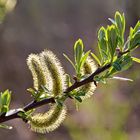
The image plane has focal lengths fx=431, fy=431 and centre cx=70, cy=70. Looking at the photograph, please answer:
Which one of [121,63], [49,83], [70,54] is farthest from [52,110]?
[70,54]

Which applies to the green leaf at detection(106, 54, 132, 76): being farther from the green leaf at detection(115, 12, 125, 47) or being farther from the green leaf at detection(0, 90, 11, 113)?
the green leaf at detection(0, 90, 11, 113)

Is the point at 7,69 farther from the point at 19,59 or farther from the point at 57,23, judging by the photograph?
the point at 57,23

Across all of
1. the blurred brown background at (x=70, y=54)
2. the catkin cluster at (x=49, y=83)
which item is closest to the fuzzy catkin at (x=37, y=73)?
the catkin cluster at (x=49, y=83)

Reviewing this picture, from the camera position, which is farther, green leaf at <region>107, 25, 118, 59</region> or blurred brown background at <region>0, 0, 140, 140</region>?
blurred brown background at <region>0, 0, 140, 140</region>

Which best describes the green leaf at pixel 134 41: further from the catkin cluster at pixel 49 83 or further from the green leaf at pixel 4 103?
the green leaf at pixel 4 103

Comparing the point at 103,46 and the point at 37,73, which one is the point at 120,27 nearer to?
the point at 103,46

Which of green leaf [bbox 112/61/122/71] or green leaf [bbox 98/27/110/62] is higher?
green leaf [bbox 98/27/110/62]

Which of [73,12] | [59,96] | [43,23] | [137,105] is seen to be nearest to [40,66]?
[59,96]

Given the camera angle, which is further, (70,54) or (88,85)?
(70,54)

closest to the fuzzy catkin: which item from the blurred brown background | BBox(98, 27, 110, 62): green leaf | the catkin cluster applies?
the catkin cluster
